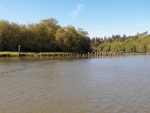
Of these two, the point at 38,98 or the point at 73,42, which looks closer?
the point at 38,98

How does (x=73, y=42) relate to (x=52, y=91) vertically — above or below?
above

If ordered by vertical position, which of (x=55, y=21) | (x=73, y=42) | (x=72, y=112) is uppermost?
(x=55, y=21)

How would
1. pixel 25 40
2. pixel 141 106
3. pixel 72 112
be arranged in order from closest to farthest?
1. pixel 72 112
2. pixel 141 106
3. pixel 25 40

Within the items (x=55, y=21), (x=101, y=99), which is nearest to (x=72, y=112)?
(x=101, y=99)

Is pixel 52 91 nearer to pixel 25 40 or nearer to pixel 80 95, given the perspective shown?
pixel 80 95

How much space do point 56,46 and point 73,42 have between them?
11.6 meters

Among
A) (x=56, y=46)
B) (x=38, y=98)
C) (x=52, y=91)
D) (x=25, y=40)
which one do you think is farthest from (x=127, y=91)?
(x=56, y=46)

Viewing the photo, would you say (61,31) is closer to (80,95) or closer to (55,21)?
(55,21)

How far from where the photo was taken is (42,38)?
10800cm

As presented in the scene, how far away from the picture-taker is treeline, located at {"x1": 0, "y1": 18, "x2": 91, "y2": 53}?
319 ft

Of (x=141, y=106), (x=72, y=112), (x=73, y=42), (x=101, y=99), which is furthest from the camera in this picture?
(x=73, y=42)

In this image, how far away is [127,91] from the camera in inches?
781

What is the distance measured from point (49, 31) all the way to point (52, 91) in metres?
97.3

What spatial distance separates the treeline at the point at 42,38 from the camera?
9738 cm
